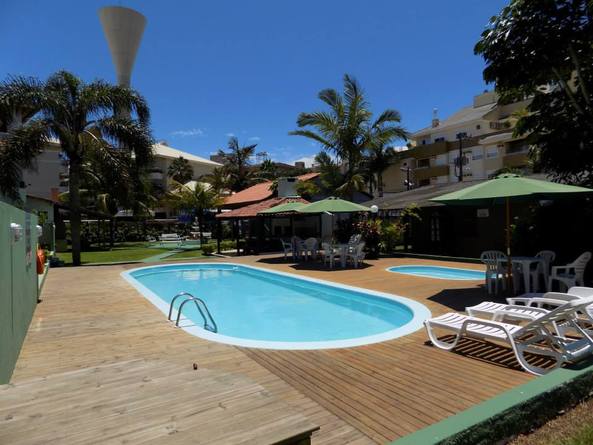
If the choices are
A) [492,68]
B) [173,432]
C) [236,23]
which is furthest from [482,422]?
[236,23]

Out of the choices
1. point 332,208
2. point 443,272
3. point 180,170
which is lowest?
point 443,272

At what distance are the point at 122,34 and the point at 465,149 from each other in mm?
46604

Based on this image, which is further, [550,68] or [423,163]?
[423,163]

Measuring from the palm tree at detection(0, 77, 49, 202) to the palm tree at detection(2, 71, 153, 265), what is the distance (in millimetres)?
263

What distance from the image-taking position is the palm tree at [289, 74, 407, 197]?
2175 cm

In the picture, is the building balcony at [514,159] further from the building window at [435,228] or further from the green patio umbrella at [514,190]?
the green patio umbrella at [514,190]

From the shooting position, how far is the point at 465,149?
4212 centimetres

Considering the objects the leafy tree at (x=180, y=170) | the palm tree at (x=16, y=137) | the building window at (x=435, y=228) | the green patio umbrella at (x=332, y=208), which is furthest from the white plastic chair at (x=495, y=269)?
the leafy tree at (x=180, y=170)

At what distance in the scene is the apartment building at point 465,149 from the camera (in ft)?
125

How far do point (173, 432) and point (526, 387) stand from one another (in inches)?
118

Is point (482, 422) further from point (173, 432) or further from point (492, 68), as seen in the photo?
point (492, 68)

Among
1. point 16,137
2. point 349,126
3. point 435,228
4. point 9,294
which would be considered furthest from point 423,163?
point 9,294

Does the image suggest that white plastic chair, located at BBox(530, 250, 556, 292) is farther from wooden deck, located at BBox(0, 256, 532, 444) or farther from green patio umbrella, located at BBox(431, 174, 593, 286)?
green patio umbrella, located at BBox(431, 174, 593, 286)

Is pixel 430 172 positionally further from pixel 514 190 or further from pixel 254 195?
pixel 514 190
